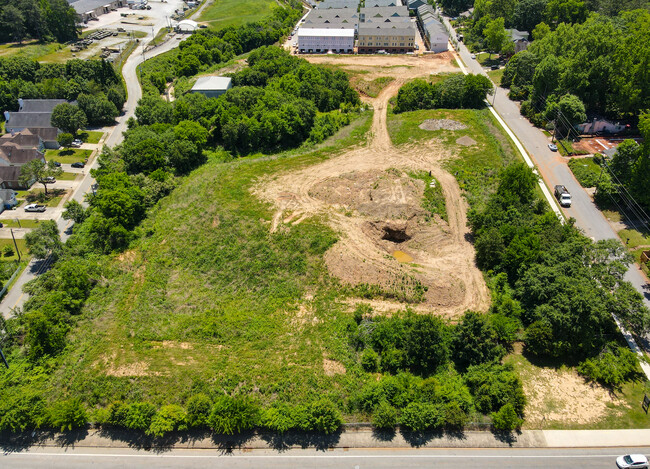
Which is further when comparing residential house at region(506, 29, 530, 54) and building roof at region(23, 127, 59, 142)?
residential house at region(506, 29, 530, 54)

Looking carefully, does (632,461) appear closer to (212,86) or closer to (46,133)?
(212,86)

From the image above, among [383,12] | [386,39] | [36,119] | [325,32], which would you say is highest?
[383,12]

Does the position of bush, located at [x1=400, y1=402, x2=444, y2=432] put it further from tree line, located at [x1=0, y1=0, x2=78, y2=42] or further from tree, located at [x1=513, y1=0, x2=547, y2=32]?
tree line, located at [x1=0, y1=0, x2=78, y2=42]

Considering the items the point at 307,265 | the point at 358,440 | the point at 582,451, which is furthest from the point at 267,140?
the point at 582,451

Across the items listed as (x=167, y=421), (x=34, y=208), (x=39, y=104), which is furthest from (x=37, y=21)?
(x=167, y=421)

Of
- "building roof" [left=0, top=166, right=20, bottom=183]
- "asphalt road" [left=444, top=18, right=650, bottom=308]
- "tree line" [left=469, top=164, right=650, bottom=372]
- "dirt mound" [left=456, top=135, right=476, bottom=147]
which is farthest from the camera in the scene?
"dirt mound" [left=456, top=135, right=476, bottom=147]

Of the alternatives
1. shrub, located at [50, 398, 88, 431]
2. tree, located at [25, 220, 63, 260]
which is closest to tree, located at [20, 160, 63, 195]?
tree, located at [25, 220, 63, 260]
